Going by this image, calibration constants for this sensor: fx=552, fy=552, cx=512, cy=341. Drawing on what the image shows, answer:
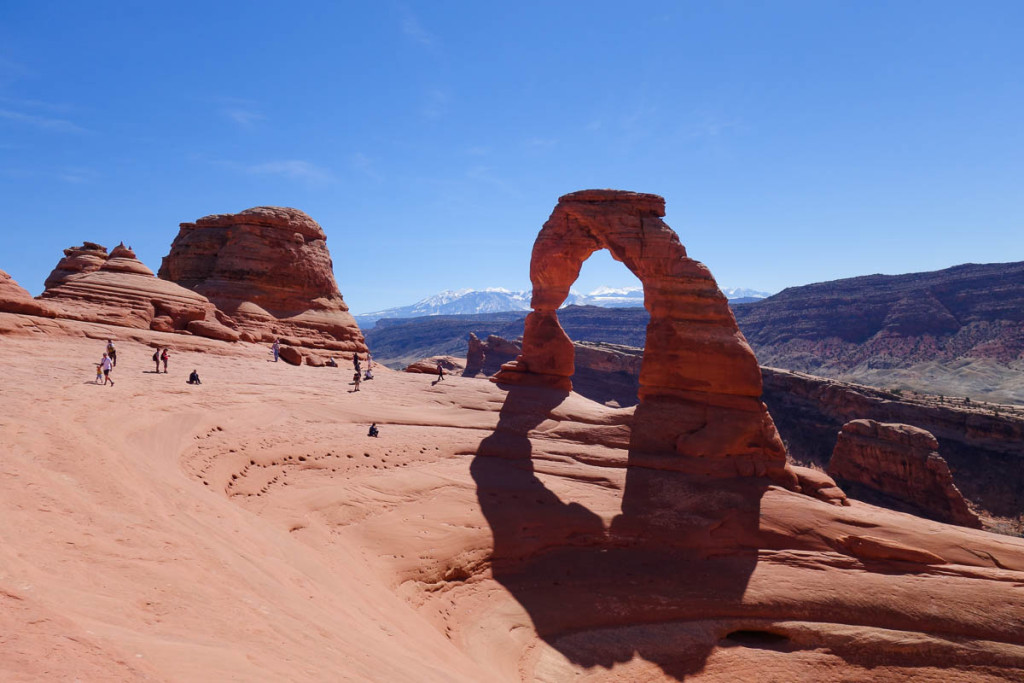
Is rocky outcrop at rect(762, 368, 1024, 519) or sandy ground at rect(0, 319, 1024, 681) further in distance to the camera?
rocky outcrop at rect(762, 368, 1024, 519)

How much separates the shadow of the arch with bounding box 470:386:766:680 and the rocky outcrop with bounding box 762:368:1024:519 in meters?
32.2

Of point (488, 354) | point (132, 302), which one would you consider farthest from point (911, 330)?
point (132, 302)

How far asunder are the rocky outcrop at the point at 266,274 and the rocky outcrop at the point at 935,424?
38194 millimetres

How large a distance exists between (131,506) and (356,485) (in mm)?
5450

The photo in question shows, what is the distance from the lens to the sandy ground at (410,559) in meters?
4.93

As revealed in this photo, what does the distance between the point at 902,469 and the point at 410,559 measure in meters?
30.9

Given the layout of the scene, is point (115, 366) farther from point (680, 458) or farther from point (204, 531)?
point (680, 458)

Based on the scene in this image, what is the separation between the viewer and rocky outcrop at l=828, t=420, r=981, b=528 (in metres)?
28.8

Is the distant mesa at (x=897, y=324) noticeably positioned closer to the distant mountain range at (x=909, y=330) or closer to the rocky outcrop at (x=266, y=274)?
the distant mountain range at (x=909, y=330)

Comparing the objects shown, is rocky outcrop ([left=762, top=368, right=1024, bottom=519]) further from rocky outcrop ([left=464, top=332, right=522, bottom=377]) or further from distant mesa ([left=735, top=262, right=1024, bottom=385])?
rocky outcrop ([left=464, top=332, right=522, bottom=377])

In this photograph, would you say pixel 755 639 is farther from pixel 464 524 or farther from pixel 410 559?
pixel 410 559

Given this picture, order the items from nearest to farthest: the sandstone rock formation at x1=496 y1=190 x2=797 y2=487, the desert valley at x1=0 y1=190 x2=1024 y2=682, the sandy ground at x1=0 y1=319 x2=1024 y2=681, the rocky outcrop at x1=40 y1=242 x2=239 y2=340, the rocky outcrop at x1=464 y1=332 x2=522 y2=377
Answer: the sandy ground at x1=0 y1=319 x2=1024 y2=681 → the desert valley at x1=0 y1=190 x2=1024 y2=682 → the sandstone rock formation at x1=496 y1=190 x2=797 y2=487 → the rocky outcrop at x1=40 y1=242 x2=239 y2=340 → the rocky outcrop at x1=464 y1=332 x2=522 y2=377

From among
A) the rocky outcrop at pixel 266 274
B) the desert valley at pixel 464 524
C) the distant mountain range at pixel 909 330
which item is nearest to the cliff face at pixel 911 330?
the distant mountain range at pixel 909 330

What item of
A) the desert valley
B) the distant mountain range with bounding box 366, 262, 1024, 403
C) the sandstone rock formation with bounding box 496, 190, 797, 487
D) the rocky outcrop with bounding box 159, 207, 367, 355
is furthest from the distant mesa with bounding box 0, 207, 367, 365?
the distant mountain range with bounding box 366, 262, 1024, 403
